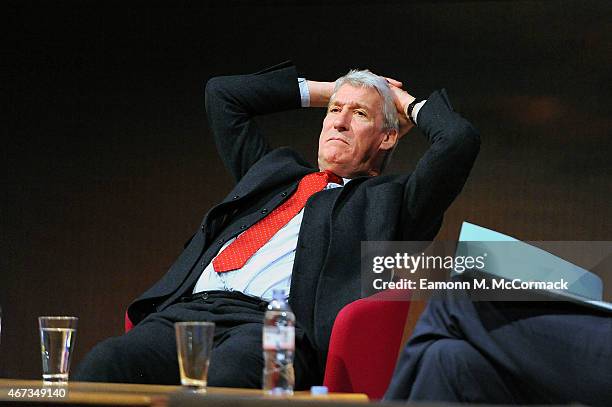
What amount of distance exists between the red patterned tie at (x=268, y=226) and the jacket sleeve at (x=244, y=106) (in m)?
0.24

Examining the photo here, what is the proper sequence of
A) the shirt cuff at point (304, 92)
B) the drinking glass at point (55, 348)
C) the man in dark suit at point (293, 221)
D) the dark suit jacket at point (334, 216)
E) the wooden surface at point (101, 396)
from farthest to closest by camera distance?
1. the shirt cuff at point (304, 92)
2. the dark suit jacket at point (334, 216)
3. the man in dark suit at point (293, 221)
4. the drinking glass at point (55, 348)
5. the wooden surface at point (101, 396)

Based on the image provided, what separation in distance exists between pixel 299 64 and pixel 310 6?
0.80ft

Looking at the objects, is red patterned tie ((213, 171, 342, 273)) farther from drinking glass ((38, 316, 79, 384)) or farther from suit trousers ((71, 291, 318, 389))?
drinking glass ((38, 316, 79, 384))

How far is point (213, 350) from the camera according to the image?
2.23m

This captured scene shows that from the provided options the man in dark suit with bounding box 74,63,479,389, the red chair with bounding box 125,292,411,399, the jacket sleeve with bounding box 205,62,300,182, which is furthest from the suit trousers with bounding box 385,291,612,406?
the jacket sleeve with bounding box 205,62,300,182

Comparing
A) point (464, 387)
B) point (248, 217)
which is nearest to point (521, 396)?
point (464, 387)

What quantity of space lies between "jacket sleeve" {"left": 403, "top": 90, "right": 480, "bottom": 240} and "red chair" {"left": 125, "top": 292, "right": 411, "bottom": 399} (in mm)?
360

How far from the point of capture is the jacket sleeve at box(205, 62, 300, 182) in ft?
9.73

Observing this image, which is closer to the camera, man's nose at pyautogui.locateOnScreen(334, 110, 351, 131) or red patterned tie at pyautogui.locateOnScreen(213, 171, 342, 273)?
red patterned tie at pyautogui.locateOnScreen(213, 171, 342, 273)

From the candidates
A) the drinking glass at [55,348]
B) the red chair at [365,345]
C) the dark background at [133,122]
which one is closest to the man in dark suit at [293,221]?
the red chair at [365,345]

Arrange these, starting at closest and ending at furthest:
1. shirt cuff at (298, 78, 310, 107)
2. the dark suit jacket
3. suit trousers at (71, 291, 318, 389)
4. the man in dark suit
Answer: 1. suit trousers at (71, 291, 318, 389)
2. the man in dark suit
3. the dark suit jacket
4. shirt cuff at (298, 78, 310, 107)

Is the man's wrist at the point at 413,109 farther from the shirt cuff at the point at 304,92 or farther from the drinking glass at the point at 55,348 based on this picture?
the drinking glass at the point at 55,348

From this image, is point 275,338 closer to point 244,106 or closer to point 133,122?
point 244,106

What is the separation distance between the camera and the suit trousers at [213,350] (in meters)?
2.18
